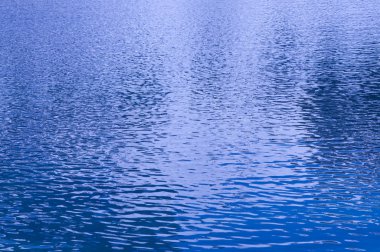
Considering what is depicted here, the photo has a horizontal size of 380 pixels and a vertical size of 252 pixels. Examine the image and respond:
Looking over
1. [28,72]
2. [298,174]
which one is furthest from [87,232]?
[28,72]

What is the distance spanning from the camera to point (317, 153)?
3506cm

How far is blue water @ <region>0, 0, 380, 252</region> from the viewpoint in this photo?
2595cm

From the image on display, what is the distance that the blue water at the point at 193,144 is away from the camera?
1022 inches

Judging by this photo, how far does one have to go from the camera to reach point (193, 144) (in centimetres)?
3800

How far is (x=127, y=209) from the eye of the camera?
92.6ft

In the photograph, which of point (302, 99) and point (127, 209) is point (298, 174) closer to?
point (127, 209)

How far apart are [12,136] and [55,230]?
16049 millimetres

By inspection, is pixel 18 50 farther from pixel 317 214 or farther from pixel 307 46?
pixel 317 214

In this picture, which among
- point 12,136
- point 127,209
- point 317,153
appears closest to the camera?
point 127,209

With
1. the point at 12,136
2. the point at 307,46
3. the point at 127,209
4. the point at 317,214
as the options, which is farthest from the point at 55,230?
the point at 307,46

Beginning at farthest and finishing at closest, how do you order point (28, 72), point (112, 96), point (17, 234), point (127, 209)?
point (28, 72) < point (112, 96) < point (127, 209) < point (17, 234)

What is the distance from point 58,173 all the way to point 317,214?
14587 millimetres

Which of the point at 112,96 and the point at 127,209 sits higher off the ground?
the point at 112,96

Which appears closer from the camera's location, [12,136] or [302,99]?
[12,136]
